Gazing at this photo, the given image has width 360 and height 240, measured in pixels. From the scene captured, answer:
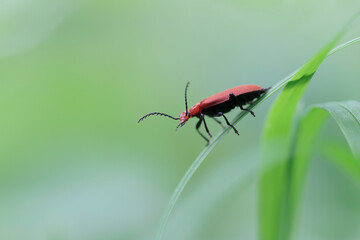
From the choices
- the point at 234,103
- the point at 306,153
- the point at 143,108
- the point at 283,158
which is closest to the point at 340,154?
the point at 306,153

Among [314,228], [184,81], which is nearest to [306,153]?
[314,228]

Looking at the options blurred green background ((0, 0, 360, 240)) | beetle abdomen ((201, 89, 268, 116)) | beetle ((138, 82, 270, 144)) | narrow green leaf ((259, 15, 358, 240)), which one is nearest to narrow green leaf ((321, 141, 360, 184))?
narrow green leaf ((259, 15, 358, 240))

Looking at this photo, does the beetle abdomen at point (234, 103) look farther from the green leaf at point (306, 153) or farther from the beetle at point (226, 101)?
the green leaf at point (306, 153)

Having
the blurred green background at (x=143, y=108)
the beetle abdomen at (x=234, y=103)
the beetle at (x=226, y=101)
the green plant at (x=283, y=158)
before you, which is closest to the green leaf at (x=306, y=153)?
the green plant at (x=283, y=158)

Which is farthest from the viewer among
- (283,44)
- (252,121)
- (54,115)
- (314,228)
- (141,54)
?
(141,54)

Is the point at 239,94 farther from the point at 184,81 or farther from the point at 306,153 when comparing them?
the point at 184,81

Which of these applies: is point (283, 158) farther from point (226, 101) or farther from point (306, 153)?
point (226, 101)
